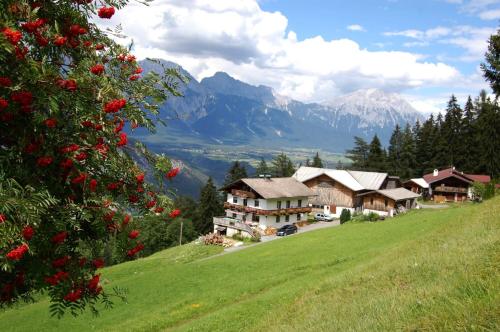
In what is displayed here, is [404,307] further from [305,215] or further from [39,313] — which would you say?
[305,215]

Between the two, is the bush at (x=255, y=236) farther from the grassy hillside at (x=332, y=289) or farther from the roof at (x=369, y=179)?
the roof at (x=369, y=179)

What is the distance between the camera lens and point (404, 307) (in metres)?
7.05

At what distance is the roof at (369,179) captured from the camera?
79125 millimetres

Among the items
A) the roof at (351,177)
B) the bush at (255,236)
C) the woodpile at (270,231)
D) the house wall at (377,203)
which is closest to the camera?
the bush at (255,236)

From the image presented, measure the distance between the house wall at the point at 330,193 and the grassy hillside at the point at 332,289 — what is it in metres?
33.7

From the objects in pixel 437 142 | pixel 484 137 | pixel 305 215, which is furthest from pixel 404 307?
pixel 437 142

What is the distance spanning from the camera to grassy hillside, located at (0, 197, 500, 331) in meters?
6.57

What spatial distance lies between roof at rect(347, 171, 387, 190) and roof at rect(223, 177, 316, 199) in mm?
14583

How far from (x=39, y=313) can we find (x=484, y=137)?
278 feet

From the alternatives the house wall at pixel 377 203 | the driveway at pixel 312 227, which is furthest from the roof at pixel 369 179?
the driveway at pixel 312 227

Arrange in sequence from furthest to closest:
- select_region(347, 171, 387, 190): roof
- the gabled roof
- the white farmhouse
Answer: select_region(347, 171, 387, 190): roof < the gabled roof < the white farmhouse

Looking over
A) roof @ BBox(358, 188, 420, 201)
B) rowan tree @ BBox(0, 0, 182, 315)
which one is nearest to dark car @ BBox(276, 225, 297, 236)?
roof @ BBox(358, 188, 420, 201)

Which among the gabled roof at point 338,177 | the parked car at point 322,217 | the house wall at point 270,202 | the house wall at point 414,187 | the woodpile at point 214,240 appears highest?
the gabled roof at point 338,177

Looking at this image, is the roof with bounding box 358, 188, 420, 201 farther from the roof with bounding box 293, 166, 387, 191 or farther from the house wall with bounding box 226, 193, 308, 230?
the house wall with bounding box 226, 193, 308, 230
